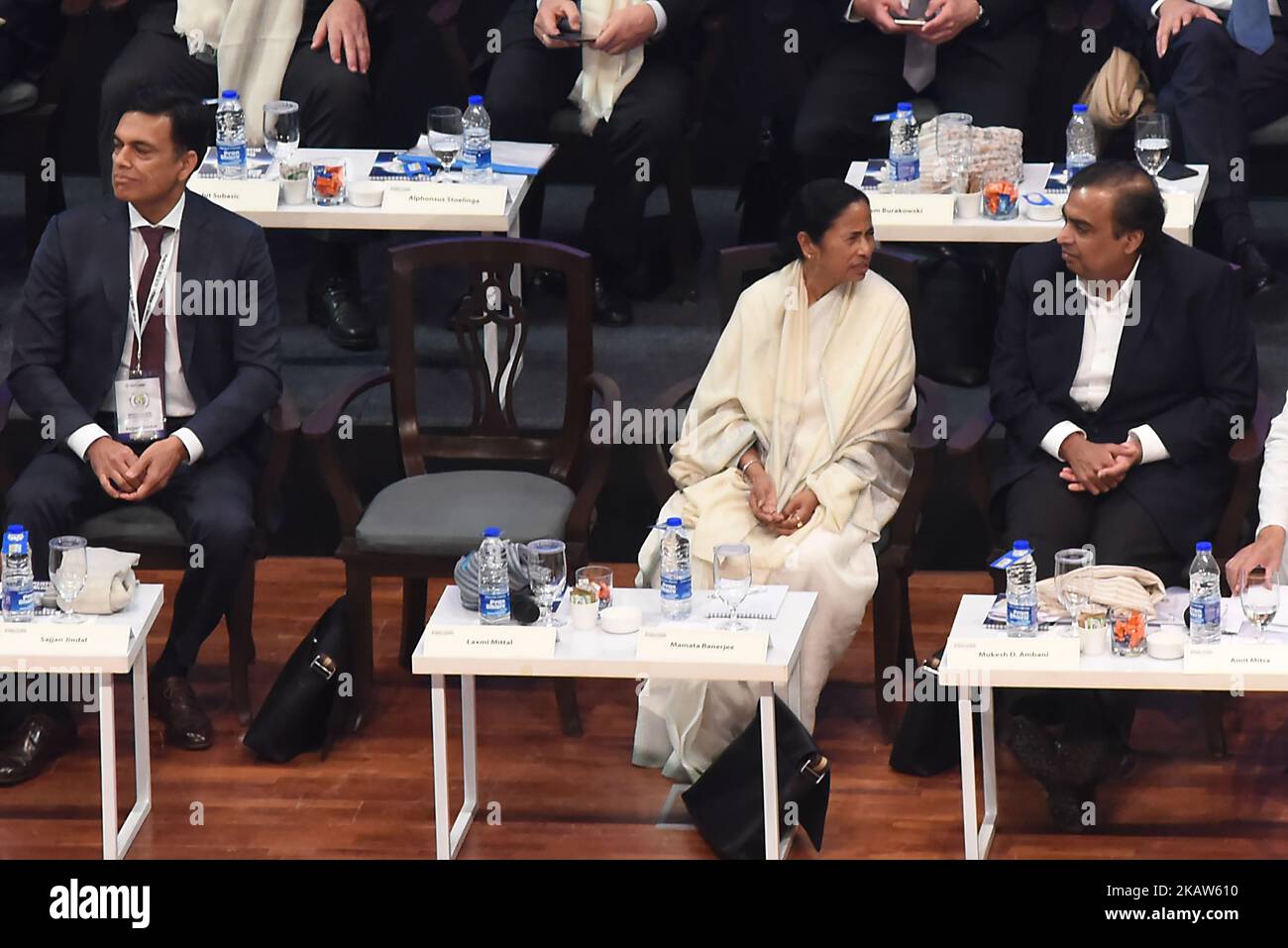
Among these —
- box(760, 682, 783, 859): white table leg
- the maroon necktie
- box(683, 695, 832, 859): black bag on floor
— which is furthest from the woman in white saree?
the maroon necktie

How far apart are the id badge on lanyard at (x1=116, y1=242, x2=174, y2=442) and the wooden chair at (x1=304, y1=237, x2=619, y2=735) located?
1.15 ft

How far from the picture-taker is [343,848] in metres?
5.30

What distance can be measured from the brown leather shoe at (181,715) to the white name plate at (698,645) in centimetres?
121

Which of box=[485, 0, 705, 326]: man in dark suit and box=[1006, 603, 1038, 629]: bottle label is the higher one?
box=[485, 0, 705, 326]: man in dark suit

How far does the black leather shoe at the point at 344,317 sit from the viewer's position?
22.8 feet

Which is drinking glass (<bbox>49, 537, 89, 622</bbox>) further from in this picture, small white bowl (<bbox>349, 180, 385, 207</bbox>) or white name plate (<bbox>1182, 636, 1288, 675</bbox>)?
white name plate (<bbox>1182, 636, 1288, 675</bbox>)

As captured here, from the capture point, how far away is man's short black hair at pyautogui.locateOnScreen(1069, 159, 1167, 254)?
561 cm

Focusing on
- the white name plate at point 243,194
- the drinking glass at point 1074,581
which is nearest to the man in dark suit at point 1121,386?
the drinking glass at point 1074,581

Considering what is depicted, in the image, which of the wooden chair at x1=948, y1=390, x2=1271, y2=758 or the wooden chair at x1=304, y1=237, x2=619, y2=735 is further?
the wooden chair at x1=304, y1=237, x2=619, y2=735

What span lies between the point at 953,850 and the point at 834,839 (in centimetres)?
24

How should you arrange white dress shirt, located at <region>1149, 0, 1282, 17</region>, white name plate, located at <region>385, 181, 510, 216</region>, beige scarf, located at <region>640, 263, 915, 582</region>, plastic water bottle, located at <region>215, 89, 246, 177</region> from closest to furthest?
beige scarf, located at <region>640, 263, 915, 582</region> < white name plate, located at <region>385, 181, 510, 216</region> < plastic water bottle, located at <region>215, 89, 246, 177</region> < white dress shirt, located at <region>1149, 0, 1282, 17</region>

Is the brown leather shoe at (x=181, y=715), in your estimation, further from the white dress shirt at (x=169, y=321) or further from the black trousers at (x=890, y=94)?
the black trousers at (x=890, y=94)

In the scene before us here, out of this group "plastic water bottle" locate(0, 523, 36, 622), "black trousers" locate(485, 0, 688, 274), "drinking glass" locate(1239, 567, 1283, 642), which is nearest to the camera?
"drinking glass" locate(1239, 567, 1283, 642)

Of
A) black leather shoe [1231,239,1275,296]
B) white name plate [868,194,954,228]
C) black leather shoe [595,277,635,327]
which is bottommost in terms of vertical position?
black leather shoe [595,277,635,327]
